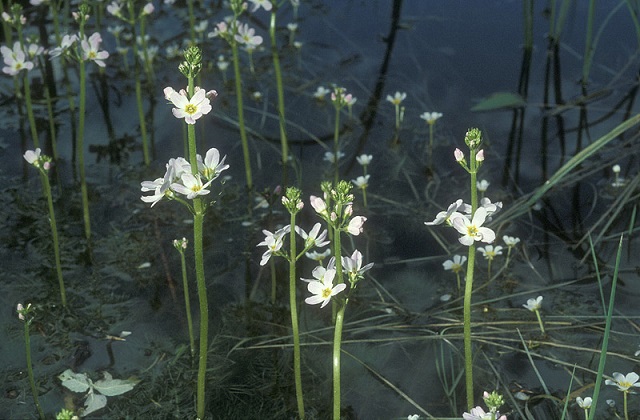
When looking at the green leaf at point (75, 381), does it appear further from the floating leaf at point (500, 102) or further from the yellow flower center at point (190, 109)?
the floating leaf at point (500, 102)

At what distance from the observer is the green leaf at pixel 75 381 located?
2999 millimetres

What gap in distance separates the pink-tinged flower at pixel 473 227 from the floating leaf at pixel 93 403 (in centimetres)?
136

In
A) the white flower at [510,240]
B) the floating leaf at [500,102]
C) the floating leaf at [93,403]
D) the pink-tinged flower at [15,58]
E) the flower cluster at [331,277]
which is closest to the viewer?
the flower cluster at [331,277]

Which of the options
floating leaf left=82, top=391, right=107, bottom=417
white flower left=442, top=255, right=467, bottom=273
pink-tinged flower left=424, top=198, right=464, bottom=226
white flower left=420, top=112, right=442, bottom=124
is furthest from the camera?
white flower left=420, top=112, right=442, bottom=124

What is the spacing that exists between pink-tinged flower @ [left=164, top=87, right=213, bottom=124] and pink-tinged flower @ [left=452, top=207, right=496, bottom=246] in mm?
774

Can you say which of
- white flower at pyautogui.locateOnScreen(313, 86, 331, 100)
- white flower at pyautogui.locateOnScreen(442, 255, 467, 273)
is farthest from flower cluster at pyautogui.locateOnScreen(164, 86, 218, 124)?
white flower at pyautogui.locateOnScreen(313, 86, 331, 100)

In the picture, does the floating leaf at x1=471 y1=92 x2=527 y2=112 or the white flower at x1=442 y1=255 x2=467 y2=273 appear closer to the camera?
the white flower at x1=442 y1=255 x2=467 y2=273

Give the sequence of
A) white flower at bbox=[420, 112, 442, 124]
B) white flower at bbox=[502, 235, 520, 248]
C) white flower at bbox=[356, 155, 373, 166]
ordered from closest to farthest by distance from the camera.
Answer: white flower at bbox=[502, 235, 520, 248]
white flower at bbox=[356, 155, 373, 166]
white flower at bbox=[420, 112, 442, 124]

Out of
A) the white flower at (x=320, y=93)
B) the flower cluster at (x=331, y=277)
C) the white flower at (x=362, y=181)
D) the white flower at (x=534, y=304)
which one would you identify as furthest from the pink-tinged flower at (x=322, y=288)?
the white flower at (x=320, y=93)

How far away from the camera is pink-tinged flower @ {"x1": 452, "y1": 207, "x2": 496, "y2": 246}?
240cm

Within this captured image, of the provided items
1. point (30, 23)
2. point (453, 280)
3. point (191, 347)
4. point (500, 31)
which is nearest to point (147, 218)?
point (191, 347)

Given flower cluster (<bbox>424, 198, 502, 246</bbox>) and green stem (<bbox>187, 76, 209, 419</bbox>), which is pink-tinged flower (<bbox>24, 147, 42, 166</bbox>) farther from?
flower cluster (<bbox>424, 198, 502, 246</bbox>)

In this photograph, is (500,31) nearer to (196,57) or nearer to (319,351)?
(319,351)

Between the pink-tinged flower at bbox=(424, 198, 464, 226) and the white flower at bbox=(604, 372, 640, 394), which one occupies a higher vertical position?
the pink-tinged flower at bbox=(424, 198, 464, 226)
